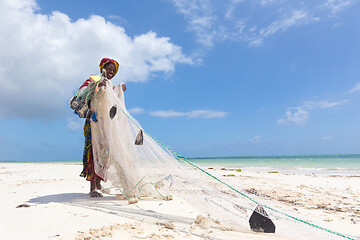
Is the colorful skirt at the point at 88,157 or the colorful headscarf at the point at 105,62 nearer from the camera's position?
the colorful skirt at the point at 88,157

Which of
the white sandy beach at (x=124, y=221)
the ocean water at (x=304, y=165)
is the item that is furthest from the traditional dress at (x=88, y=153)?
the ocean water at (x=304, y=165)

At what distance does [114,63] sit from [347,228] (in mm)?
3903

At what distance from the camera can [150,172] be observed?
334 centimetres

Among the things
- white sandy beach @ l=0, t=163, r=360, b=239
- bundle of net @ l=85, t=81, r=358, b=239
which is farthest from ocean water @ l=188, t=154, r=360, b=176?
white sandy beach @ l=0, t=163, r=360, b=239

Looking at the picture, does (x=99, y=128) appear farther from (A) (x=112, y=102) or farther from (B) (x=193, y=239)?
(B) (x=193, y=239)

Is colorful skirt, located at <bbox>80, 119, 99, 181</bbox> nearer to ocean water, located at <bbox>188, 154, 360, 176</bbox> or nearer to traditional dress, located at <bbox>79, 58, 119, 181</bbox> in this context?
traditional dress, located at <bbox>79, 58, 119, 181</bbox>

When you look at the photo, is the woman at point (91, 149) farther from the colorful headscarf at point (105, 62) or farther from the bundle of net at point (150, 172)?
the bundle of net at point (150, 172)

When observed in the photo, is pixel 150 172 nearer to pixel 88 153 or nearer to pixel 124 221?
pixel 124 221

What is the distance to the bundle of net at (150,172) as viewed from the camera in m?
2.40

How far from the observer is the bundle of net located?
2402 millimetres

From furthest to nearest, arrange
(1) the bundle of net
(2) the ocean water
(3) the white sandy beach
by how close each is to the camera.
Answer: (2) the ocean water < (1) the bundle of net < (3) the white sandy beach

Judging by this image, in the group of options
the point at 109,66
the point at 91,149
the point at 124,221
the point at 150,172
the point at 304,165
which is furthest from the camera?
the point at 304,165

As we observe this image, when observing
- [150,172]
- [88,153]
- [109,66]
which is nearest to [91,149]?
[88,153]

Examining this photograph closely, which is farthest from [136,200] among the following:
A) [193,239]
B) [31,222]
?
[193,239]
